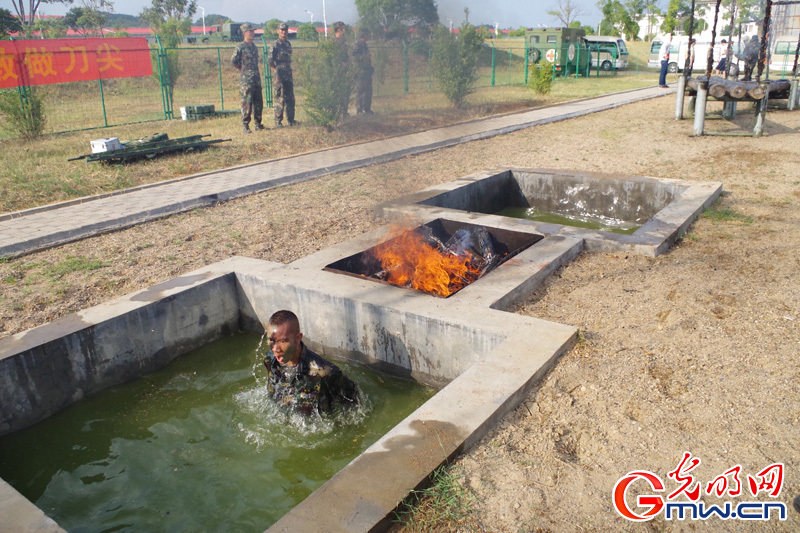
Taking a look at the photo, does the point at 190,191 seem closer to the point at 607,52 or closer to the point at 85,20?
the point at 607,52

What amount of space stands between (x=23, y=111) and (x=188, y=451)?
A: 12.1 m

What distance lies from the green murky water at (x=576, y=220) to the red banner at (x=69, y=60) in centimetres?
1129

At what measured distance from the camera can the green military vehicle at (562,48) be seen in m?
28.7

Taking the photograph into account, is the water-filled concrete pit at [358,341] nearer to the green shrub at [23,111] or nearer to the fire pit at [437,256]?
the fire pit at [437,256]

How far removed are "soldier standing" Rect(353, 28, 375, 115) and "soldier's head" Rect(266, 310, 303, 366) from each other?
883 centimetres

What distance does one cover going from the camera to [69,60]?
1395cm

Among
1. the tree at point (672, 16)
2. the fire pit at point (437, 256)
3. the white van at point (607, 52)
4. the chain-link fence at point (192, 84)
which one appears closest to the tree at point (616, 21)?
the tree at point (672, 16)

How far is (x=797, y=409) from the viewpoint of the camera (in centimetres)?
286

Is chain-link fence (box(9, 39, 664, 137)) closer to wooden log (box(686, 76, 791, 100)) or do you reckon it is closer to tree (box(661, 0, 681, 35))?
wooden log (box(686, 76, 791, 100))

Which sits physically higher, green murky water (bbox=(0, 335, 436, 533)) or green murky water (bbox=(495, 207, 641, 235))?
green murky water (bbox=(495, 207, 641, 235))

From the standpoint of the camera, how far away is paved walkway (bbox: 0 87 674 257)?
6520mm

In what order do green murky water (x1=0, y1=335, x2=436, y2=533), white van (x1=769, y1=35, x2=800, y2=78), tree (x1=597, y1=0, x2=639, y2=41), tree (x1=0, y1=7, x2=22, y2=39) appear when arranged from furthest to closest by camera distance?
tree (x1=597, y1=0, x2=639, y2=41) < tree (x1=0, y1=7, x2=22, y2=39) < white van (x1=769, y1=35, x2=800, y2=78) < green murky water (x1=0, y1=335, x2=436, y2=533)

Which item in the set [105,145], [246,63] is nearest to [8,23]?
[246,63]

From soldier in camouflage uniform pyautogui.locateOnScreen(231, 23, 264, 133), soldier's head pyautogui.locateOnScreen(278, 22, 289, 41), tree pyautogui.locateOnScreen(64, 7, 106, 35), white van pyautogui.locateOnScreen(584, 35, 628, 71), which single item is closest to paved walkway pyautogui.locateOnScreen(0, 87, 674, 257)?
soldier in camouflage uniform pyautogui.locateOnScreen(231, 23, 264, 133)
